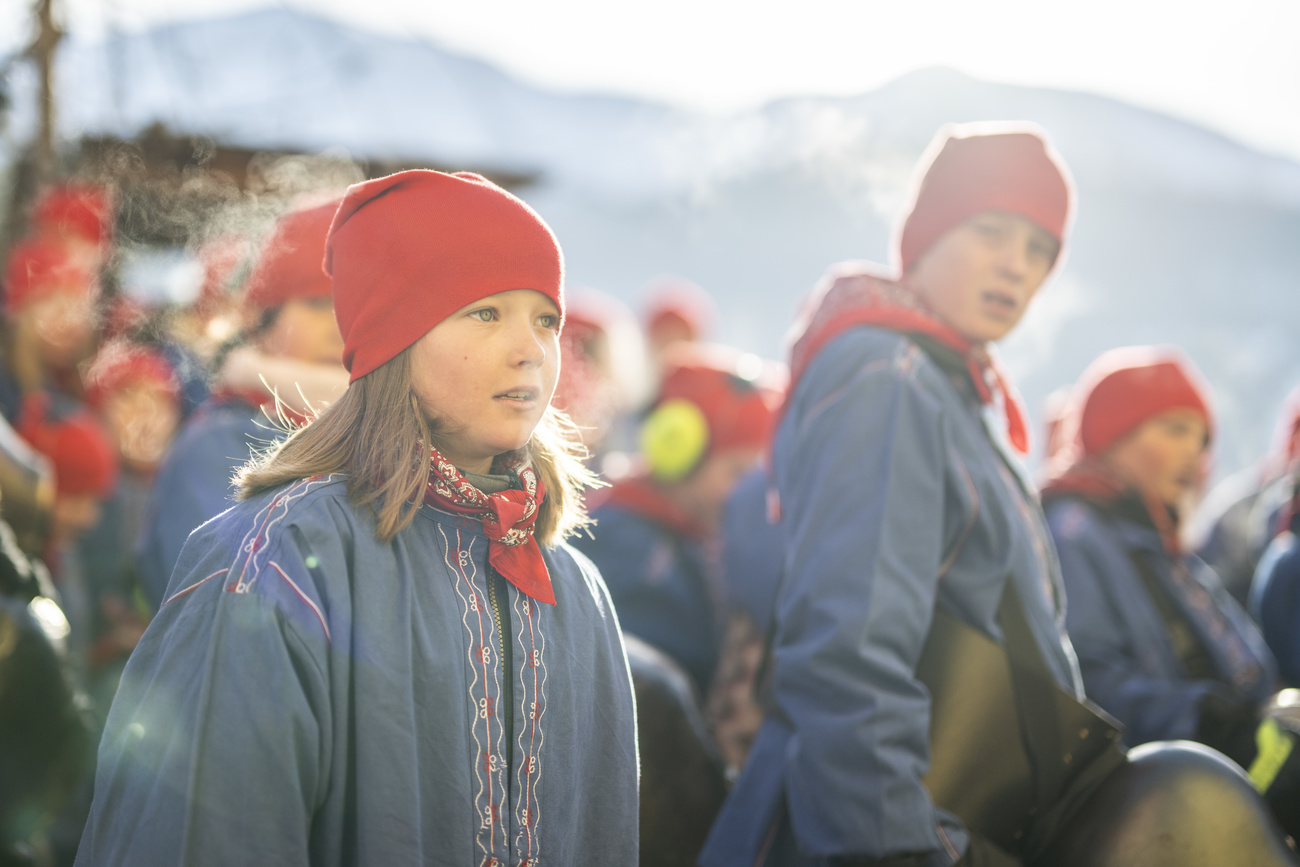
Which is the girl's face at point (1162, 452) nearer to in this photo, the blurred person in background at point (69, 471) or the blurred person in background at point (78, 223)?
the blurred person in background at point (69, 471)

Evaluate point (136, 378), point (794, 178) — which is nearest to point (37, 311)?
point (136, 378)

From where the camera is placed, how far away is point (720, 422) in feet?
14.7

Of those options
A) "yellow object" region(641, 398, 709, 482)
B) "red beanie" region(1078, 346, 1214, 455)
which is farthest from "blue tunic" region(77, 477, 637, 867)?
"red beanie" region(1078, 346, 1214, 455)

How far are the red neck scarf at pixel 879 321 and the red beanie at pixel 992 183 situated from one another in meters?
0.21

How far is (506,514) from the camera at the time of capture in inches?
60.0

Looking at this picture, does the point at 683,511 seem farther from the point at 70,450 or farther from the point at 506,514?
the point at 506,514

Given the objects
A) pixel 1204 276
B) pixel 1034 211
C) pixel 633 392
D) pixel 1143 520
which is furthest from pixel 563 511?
pixel 1204 276

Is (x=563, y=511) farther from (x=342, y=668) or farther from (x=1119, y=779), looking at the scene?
(x=1119, y=779)

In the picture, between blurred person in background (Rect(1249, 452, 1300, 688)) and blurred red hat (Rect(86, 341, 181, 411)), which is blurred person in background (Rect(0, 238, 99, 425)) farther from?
blurred person in background (Rect(1249, 452, 1300, 688))

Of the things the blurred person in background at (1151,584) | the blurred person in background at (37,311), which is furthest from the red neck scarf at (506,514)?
the blurred person in background at (37,311)

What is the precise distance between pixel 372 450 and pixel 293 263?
1.42 meters

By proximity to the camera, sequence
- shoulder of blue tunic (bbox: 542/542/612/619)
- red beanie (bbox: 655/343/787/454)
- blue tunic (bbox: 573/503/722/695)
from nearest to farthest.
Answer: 1. shoulder of blue tunic (bbox: 542/542/612/619)
2. blue tunic (bbox: 573/503/722/695)
3. red beanie (bbox: 655/343/787/454)

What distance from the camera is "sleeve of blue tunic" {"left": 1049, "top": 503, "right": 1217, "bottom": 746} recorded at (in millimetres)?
2879

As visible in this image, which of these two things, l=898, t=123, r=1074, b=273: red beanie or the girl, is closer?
the girl
